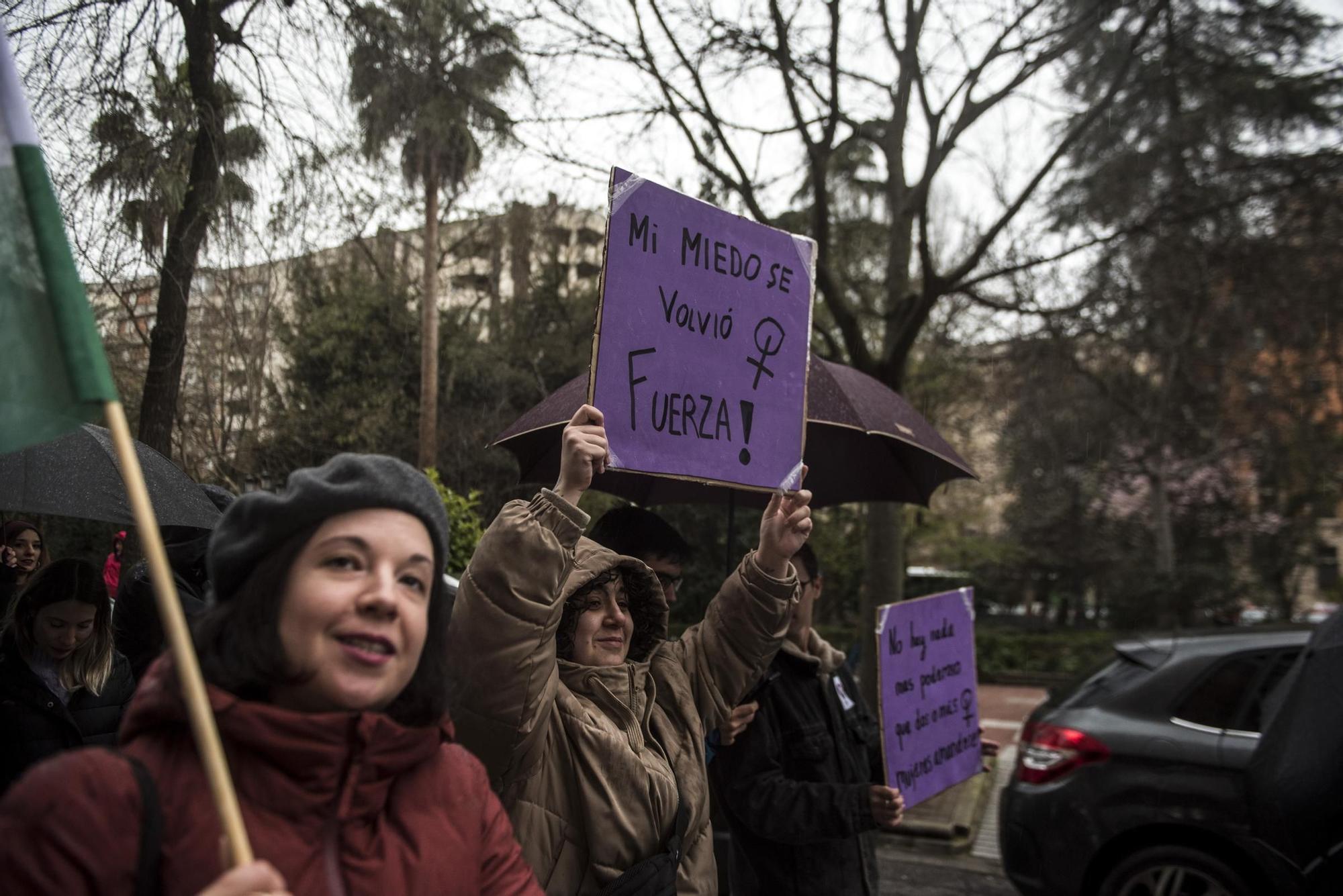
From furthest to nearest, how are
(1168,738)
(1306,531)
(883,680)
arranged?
(1306,531) < (1168,738) < (883,680)

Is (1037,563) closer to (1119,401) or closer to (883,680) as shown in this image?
(1119,401)

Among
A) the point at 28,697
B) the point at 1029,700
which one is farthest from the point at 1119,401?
the point at 28,697

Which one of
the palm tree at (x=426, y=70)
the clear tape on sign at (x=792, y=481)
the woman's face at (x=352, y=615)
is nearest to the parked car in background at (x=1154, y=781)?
the clear tape on sign at (x=792, y=481)

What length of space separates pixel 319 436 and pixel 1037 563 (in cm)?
1493

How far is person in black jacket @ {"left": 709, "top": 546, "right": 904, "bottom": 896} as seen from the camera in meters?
2.84

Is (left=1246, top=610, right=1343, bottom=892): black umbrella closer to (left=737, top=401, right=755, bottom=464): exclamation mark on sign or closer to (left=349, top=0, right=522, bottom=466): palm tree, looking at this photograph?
(left=737, top=401, right=755, bottom=464): exclamation mark on sign

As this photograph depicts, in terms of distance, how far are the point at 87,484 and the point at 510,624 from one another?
78.4 inches

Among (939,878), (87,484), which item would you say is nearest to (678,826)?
(87,484)

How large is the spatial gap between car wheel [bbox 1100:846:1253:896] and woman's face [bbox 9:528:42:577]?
188 inches

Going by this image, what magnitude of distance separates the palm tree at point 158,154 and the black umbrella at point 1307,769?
4026 mm

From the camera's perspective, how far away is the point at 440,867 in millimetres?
1390

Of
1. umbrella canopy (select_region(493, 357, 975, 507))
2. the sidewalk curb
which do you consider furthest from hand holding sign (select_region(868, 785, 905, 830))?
the sidewalk curb

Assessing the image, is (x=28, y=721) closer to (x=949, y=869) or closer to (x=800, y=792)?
(x=800, y=792)

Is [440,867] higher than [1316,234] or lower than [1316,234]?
lower
